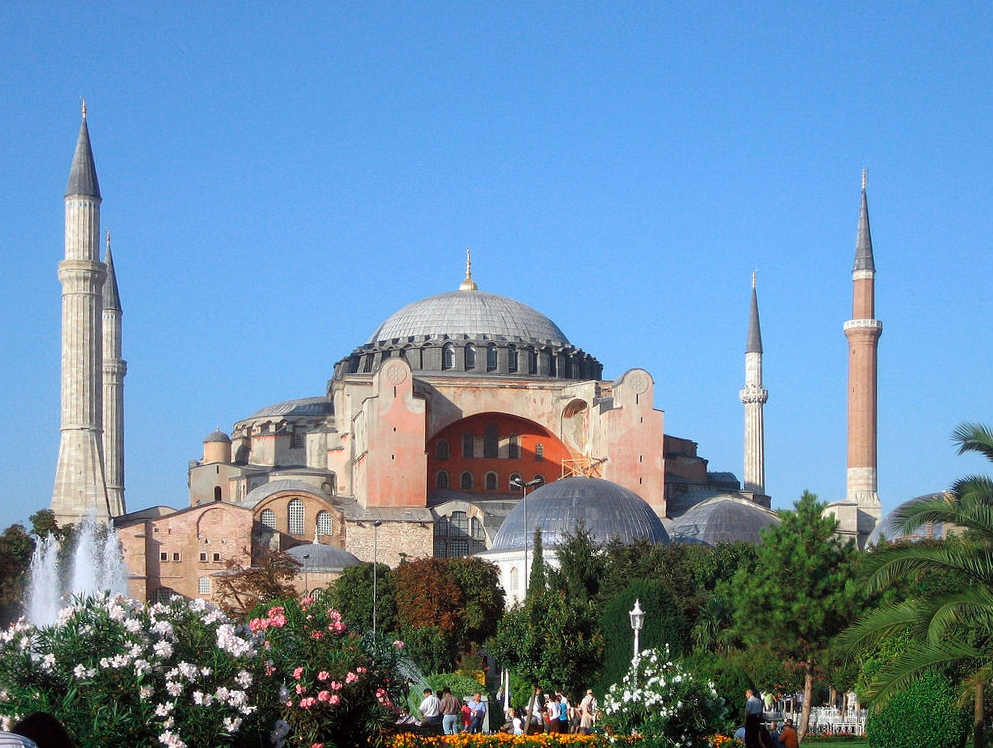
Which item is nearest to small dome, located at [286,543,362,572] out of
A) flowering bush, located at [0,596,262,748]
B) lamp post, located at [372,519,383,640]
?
lamp post, located at [372,519,383,640]

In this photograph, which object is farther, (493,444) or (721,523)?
(493,444)

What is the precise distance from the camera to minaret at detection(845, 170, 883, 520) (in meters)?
45.2

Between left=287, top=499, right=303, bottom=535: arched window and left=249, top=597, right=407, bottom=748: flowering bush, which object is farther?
left=287, top=499, right=303, bottom=535: arched window

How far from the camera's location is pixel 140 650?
10.8 metres

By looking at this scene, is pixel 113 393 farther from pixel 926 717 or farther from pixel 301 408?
pixel 926 717

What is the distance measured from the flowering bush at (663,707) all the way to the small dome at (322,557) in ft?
84.3

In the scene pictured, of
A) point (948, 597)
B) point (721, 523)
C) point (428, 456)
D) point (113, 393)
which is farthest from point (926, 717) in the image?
point (113, 393)

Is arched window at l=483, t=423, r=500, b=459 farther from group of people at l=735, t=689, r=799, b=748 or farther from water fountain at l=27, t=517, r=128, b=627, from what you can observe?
group of people at l=735, t=689, r=799, b=748

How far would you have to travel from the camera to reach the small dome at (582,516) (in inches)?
1435

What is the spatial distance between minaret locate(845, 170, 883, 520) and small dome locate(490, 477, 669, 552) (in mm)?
9820

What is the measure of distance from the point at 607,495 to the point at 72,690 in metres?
27.6

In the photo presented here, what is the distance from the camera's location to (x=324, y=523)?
43.1 metres

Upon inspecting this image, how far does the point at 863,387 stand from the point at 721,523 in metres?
7.96

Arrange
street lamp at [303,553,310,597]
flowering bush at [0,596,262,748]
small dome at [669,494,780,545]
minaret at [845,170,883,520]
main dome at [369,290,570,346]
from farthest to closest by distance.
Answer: main dome at [369,290,570,346]
minaret at [845,170,883,520]
small dome at [669,494,780,545]
street lamp at [303,553,310,597]
flowering bush at [0,596,262,748]
